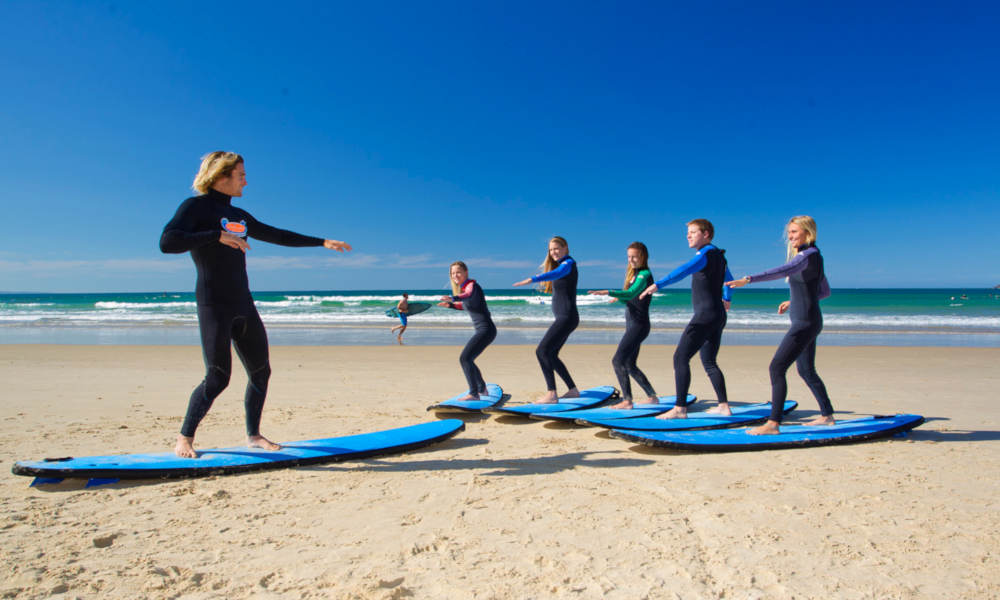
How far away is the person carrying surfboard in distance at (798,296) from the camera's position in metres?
4.95

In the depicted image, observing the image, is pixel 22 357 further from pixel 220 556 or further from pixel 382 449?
pixel 220 556

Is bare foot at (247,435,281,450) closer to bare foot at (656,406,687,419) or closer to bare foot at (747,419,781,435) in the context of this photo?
bare foot at (656,406,687,419)

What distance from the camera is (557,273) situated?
21.6 ft

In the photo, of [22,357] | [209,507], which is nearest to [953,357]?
[209,507]

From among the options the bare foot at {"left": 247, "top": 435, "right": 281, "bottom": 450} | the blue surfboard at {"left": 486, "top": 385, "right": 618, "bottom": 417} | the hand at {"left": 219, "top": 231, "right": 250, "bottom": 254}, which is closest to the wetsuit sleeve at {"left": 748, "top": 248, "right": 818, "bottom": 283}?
the blue surfboard at {"left": 486, "top": 385, "right": 618, "bottom": 417}

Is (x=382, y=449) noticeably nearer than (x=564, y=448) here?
Yes

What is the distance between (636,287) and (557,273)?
102cm

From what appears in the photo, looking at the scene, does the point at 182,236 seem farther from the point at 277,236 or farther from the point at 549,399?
the point at 549,399

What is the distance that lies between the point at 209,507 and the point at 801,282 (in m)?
5.10

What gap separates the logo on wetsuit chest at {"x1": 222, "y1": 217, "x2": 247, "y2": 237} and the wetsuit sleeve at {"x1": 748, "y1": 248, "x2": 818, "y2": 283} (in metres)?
4.28

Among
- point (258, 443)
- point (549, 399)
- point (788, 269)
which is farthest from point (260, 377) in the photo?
point (788, 269)

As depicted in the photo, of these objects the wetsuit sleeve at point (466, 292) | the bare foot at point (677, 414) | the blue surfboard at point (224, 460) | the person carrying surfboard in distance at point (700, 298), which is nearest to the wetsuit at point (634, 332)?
the person carrying surfboard in distance at point (700, 298)

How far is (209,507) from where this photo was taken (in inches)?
136

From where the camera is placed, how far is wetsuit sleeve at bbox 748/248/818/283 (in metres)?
4.85
